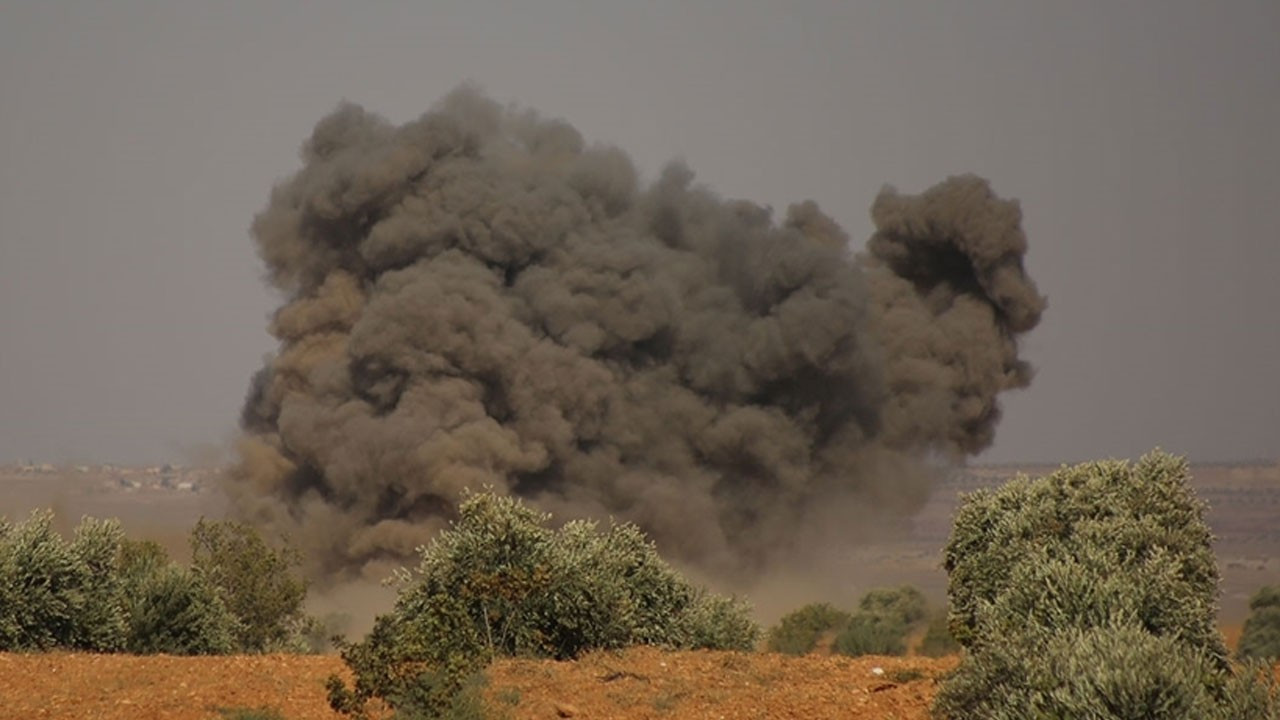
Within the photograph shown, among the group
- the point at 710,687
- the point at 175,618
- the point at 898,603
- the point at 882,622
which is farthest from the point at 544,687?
the point at 898,603

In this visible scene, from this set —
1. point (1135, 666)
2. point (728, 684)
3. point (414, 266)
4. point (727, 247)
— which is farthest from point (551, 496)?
point (1135, 666)

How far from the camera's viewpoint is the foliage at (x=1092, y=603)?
55.7ft

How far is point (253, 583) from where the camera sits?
38406 millimetres

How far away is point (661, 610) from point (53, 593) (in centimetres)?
999

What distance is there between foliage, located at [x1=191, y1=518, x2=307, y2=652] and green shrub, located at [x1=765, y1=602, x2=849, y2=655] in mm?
11787

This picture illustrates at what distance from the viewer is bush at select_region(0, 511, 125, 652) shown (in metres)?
27.2

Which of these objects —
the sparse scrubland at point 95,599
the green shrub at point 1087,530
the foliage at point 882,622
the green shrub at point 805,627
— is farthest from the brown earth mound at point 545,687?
the green shrub at point 805,627

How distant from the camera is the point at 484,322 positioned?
2351 inches

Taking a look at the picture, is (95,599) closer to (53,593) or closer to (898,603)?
(53,593)

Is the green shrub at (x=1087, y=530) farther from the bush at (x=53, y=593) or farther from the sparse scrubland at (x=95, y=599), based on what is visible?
the bush at (x=53, y=593)

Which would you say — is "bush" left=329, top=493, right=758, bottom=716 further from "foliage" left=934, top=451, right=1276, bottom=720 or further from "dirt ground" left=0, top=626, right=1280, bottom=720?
"foliage" left=934, top=451, right=1276, bottom=720

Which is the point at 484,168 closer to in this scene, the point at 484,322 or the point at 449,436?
the point at 484,322

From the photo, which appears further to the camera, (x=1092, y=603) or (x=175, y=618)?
(x=175, y=618)

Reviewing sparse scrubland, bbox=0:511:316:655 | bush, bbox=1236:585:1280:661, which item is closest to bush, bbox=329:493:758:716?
sparse scrubland, bbox=0:511:316:655
